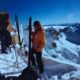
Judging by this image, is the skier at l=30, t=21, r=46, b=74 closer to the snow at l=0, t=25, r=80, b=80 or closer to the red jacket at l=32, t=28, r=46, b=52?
the red jacket at l=32, t=28, r=46, b=52

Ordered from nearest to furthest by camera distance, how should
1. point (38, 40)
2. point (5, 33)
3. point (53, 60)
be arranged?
point (38, 40)
point (5, 33)
point (53, 60)

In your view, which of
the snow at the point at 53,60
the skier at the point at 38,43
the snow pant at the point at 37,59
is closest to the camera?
the skier at the point at 38,43

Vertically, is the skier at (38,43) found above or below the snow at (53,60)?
above

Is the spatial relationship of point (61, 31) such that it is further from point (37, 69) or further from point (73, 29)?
point (37, 69)

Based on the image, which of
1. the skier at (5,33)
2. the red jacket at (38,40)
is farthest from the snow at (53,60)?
the red jacket at (38,40)

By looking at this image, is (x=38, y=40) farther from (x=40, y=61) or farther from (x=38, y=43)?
(x=40, y=61)

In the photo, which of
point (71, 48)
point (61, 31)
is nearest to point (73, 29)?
point (61, 31)

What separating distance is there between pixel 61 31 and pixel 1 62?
735mm

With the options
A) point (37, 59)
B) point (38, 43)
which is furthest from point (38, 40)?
point (37, 59)

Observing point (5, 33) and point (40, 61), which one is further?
point (5, 33)

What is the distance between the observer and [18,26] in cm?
340

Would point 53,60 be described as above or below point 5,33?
below

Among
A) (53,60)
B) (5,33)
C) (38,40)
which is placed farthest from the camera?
(53,60)

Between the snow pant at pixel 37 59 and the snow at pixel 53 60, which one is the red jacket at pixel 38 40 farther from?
the snow at pixel 53 60
